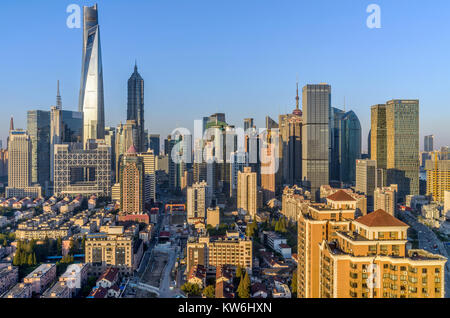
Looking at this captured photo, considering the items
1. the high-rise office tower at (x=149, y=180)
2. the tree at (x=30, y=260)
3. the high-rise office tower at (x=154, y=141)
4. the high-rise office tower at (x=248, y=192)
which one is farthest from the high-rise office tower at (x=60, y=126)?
the tree at (x=30, y=260)

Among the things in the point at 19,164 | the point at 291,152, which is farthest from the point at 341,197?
the point at 19,164

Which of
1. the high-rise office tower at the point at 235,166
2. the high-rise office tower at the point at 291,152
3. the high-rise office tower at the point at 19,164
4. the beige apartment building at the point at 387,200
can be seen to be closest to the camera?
the beige apartment building at the point at 387,200

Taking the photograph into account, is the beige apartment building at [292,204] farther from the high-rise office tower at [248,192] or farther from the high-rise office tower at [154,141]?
the high-rise office tower at [154,141]

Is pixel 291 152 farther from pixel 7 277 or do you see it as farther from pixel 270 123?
pixel 7 277

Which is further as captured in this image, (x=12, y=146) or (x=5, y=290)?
(x=12, y=146)

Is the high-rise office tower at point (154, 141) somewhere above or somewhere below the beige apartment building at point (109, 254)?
above
